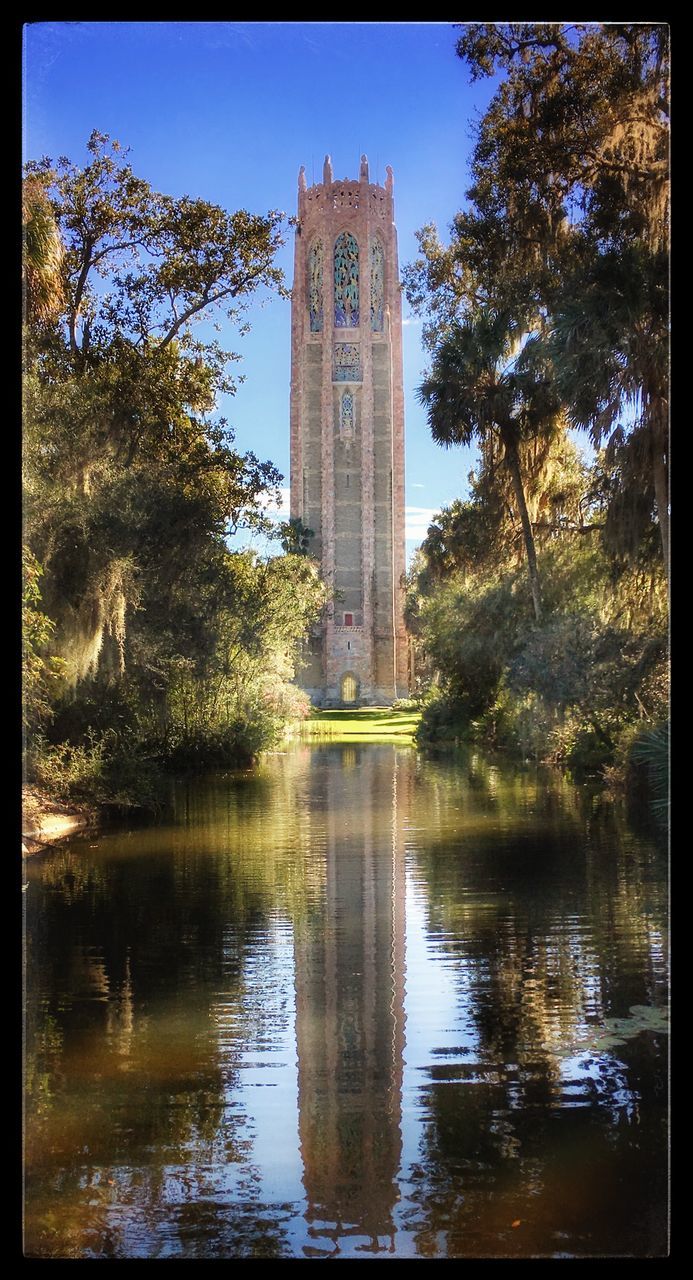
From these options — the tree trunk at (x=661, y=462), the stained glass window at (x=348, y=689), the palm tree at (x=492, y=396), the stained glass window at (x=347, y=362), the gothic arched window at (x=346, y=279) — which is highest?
the palm tree at (x=492, y=396)

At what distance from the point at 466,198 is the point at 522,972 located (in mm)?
3808

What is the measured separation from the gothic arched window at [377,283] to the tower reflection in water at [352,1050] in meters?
3.36

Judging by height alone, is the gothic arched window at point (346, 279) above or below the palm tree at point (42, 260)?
above

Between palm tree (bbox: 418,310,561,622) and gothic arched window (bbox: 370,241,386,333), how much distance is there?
2835 mm

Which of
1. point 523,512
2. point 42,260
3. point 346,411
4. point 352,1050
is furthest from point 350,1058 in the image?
point 523,512

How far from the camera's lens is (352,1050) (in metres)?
4.34

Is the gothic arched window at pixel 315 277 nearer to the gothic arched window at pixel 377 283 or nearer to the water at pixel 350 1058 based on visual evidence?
the gothic arched window at pixel 377 283

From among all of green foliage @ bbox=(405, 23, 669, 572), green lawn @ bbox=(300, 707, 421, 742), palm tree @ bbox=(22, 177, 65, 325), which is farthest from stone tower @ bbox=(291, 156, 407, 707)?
green lawn @ bbox=(300, 707, 421, 742)

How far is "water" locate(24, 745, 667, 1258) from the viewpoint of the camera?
9.76ft

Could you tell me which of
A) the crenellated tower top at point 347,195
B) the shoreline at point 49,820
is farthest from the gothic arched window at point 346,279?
the shoreline at point 49,820

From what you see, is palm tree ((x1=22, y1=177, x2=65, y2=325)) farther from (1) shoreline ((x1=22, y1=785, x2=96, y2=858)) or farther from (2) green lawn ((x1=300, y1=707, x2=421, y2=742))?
(2) green lawn ((x1=300, y1=707, x2=421, y2=742))

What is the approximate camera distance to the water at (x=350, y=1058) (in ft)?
9.76

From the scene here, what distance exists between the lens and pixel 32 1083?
3.96m

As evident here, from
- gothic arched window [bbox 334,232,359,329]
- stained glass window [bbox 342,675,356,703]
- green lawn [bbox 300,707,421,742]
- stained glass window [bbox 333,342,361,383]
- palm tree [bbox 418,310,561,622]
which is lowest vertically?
green lawn [bbox 300,707,421,742]
